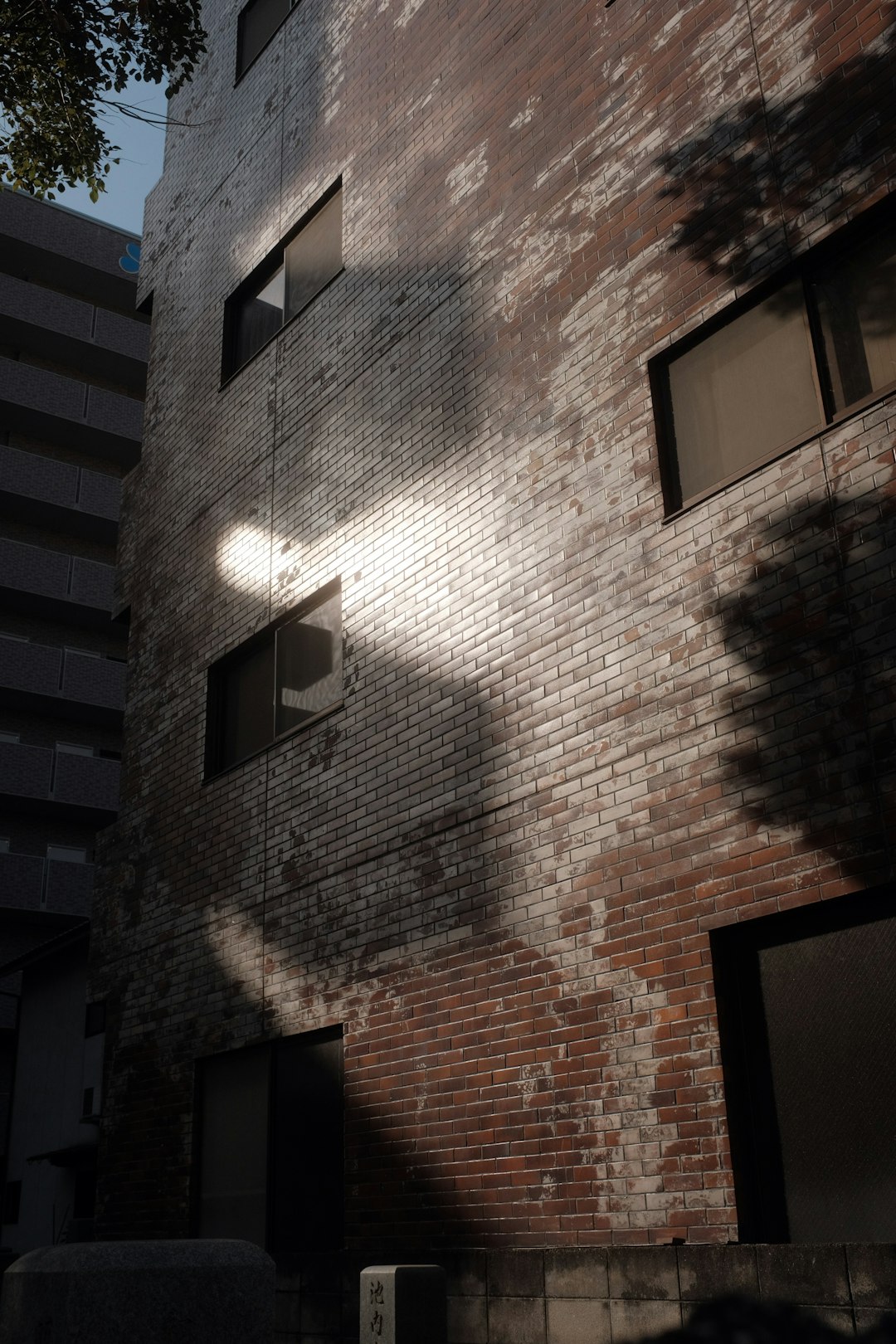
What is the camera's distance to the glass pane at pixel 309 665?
1128 cm

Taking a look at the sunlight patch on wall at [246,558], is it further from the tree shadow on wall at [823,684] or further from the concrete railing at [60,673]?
the concrete railing at [60,673]

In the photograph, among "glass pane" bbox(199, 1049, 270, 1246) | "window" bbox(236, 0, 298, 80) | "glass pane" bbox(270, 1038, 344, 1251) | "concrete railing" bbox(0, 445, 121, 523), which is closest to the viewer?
"glass pane" bbox(270, 1038, 344, 1251)

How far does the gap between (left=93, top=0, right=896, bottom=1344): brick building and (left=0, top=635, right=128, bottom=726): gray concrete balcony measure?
2034 centimetres

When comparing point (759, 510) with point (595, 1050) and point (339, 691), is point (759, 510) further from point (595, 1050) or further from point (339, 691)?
point (339, 691)

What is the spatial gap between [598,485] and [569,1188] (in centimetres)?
452

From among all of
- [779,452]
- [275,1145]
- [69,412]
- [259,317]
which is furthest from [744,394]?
[69,412]

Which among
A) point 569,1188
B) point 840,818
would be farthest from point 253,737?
point 840,818

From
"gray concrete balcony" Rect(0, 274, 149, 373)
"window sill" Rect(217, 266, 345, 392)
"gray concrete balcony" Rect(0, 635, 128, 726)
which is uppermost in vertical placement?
"gray concrete balcony" Rect(0, 274, 149, 373)

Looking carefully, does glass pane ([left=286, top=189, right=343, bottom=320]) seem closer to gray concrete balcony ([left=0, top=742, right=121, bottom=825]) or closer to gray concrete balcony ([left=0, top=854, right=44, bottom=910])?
gray concrete balcony ([left=0, top=742, right=121, bottom=825])

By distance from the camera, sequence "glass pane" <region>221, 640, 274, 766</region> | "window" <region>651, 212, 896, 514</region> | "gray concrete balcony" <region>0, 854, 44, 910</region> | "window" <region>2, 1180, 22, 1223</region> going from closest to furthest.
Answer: "window" <region>651, 212, 896, 514</region> → "glass pane" <region>221, 640, 274, 766</region> → "window" <region>2, 1180, 22, 1223</region> → "gray concrete balcony" <region>0, 854, 44, 910</region>

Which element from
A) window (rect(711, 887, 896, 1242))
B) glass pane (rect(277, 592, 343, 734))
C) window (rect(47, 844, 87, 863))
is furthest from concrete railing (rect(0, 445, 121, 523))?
window (rect(711, 887, 896, 1242))

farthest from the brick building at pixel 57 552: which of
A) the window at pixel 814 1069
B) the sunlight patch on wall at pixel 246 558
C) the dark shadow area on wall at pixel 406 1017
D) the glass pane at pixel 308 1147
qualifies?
the window at pixel 814 1069

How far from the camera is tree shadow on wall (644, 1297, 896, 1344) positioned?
5254 mm

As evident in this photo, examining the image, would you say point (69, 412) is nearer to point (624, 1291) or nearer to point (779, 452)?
point (779, 452)
